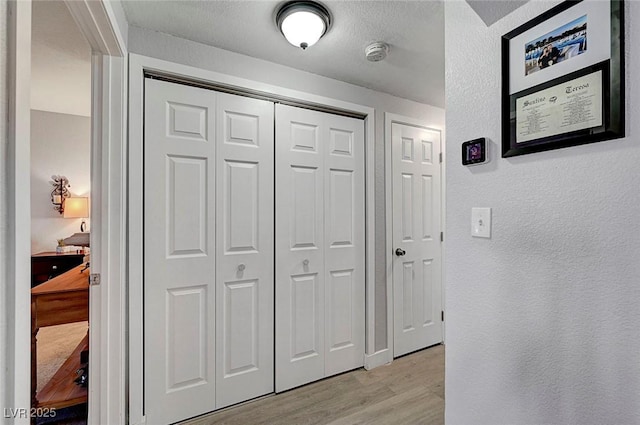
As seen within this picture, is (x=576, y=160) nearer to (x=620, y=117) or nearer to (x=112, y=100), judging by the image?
(x=620, y=117)

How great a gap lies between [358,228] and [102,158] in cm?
168

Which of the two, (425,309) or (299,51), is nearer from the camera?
(299,51)

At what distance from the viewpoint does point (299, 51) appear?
1881 millimetres

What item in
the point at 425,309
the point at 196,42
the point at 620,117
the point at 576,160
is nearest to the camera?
the point at 620,117

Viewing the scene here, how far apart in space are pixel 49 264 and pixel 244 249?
2.69 meters

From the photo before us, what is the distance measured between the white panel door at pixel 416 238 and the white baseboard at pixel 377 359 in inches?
4.3

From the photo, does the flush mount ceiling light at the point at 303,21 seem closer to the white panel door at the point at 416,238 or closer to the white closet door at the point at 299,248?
the white closet door at the point at 299,248

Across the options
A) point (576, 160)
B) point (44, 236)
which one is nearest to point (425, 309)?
point (576, 160)

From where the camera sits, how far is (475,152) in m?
1.21

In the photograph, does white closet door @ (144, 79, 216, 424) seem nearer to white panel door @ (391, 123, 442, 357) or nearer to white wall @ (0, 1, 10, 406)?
white wall @ (0, 1, 10, 406)

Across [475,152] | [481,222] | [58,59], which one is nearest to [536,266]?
[481,222]

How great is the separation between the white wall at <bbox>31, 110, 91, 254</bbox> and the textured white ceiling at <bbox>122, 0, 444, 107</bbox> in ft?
8.62

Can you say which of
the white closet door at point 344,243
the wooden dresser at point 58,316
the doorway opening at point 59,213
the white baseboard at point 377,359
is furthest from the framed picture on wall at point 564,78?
the wooden dresser at point 58,316

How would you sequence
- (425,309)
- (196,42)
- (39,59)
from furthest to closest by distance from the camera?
(425,309)
(39,59)
(196,42)
